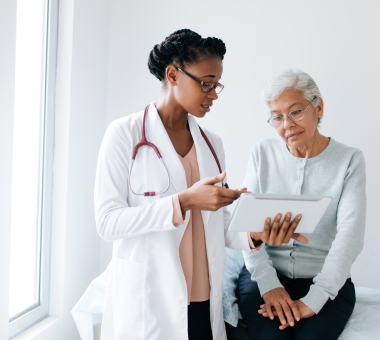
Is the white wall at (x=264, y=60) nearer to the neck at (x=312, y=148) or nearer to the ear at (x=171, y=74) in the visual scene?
the neck at (x=312, y=148)

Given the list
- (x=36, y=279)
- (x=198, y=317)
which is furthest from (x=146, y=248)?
(x=36, y=279)

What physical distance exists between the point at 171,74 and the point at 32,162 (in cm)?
98

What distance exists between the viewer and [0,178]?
5.21 ft

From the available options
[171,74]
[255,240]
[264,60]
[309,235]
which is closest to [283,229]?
[255,240]

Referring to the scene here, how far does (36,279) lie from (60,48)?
45.0 inches

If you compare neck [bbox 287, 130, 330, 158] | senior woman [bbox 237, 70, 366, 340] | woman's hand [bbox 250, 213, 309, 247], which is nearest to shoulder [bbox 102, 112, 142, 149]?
woman's hand [bbox 250, 213, 309, 247]

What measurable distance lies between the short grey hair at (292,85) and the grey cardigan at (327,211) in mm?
A: 223

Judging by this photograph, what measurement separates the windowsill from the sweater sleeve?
1.21m

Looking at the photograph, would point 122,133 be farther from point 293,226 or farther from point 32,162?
point 32,162

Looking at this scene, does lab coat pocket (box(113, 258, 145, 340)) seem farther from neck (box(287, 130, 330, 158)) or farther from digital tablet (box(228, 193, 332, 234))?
neck (box(287, 130, 330, 158))

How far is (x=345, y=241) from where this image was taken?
1.58 meters

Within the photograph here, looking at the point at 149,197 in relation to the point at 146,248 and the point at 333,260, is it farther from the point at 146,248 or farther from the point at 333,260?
the point at 333,260

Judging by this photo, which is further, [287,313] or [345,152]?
[345,152]

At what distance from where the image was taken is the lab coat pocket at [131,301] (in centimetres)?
131
